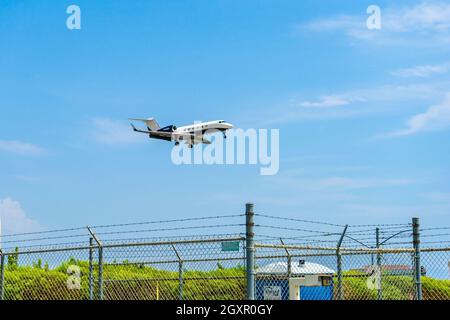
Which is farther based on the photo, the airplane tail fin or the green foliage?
the airplane tail fin

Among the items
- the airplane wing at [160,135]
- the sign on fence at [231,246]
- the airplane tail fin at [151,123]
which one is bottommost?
the sign on fence at [231,246]

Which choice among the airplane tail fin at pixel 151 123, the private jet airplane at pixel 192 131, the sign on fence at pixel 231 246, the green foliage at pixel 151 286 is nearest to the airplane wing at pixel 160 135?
the private jet airplane at pixel 192 131

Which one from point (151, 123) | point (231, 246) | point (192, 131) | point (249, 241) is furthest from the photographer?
point (151, 123)

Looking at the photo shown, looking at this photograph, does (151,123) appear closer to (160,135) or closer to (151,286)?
(160,135)

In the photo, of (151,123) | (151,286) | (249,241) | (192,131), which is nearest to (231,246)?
(249,241)

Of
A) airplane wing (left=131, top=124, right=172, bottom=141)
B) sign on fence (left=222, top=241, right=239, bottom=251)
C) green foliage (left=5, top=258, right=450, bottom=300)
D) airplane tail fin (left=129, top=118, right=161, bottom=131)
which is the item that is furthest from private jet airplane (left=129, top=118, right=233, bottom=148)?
sign on fence (left=222, top=241, right=239, bottom=251)

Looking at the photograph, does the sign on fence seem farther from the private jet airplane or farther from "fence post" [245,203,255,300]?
the private jet airplane

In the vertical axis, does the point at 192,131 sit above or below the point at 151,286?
above

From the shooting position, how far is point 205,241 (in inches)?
492

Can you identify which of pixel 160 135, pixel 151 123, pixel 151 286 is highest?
pixel 151 123

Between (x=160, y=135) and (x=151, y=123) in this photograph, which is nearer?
(x=160, y=135)

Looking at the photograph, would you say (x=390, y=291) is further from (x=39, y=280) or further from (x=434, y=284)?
(x=39, y=280)

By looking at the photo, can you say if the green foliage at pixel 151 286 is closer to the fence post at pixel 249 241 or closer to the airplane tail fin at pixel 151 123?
the fence post at pixel 249 241
